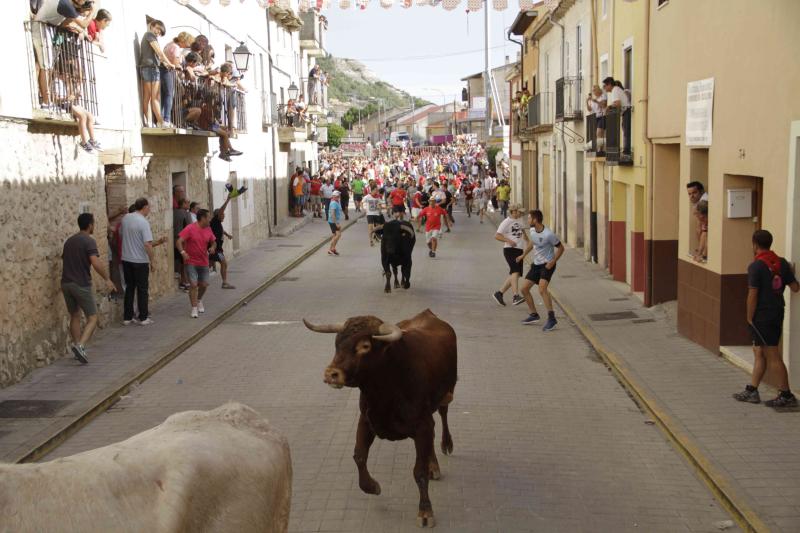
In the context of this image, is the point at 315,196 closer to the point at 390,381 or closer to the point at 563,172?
the point at 563,172

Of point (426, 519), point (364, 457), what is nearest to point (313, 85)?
point (364, 457)

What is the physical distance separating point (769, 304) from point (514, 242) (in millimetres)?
7218

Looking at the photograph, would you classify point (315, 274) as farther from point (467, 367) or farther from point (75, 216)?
point (467, 367)

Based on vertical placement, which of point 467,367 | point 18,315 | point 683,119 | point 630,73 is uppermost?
point 630,73

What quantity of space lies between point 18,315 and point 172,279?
727 centimetres

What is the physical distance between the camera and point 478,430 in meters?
8.58

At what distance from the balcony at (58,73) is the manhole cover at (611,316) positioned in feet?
26.8

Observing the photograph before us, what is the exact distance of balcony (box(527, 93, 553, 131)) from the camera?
29.7 metres

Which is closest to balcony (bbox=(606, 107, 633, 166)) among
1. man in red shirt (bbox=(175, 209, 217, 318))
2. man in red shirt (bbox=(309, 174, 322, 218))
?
man in red shirt (bbox=(175, 209, 217, 318))

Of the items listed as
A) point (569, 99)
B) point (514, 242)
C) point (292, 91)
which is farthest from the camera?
point (292, 91)

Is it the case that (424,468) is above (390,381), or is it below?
below

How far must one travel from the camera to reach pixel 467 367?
1127 centimetres

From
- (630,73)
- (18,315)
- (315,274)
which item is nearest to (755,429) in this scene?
(18,315)

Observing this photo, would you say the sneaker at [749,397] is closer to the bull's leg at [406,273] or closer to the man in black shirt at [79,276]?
the man in black shirt at [79,276]
